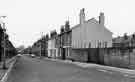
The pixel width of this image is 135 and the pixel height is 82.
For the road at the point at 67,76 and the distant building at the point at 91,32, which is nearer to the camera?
the road at the point at 67,76

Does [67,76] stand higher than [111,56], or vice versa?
[111,56]

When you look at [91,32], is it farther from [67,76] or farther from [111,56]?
[67,76]

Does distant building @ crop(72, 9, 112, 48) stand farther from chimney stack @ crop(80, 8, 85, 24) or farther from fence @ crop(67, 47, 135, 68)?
fence @ crop(67, 47, 135, 68)

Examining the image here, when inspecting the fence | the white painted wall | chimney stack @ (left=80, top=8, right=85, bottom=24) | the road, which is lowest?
the road

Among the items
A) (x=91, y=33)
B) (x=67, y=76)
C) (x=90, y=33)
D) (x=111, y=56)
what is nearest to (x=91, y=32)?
(x=91, y=33)

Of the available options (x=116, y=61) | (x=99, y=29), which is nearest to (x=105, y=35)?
(x=99, y=29)

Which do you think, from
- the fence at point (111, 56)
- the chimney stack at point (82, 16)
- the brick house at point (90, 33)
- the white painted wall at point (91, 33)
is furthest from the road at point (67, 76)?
the chimney stack at point (82, 16)

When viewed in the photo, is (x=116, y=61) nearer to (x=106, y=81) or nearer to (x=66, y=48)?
(x=106, y=81)

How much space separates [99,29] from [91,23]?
234cm

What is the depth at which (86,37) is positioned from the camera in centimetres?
4106

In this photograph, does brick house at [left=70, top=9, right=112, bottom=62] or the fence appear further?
brick house at [left=70, top=9, right=112, bottom=62]

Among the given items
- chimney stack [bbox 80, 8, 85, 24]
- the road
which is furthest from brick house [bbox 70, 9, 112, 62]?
the road

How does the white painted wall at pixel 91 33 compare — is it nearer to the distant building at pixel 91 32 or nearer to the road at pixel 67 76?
the distant building at pixel 91 32

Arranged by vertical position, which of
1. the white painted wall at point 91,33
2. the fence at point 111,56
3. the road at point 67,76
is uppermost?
the white painted wall at point 91,33
